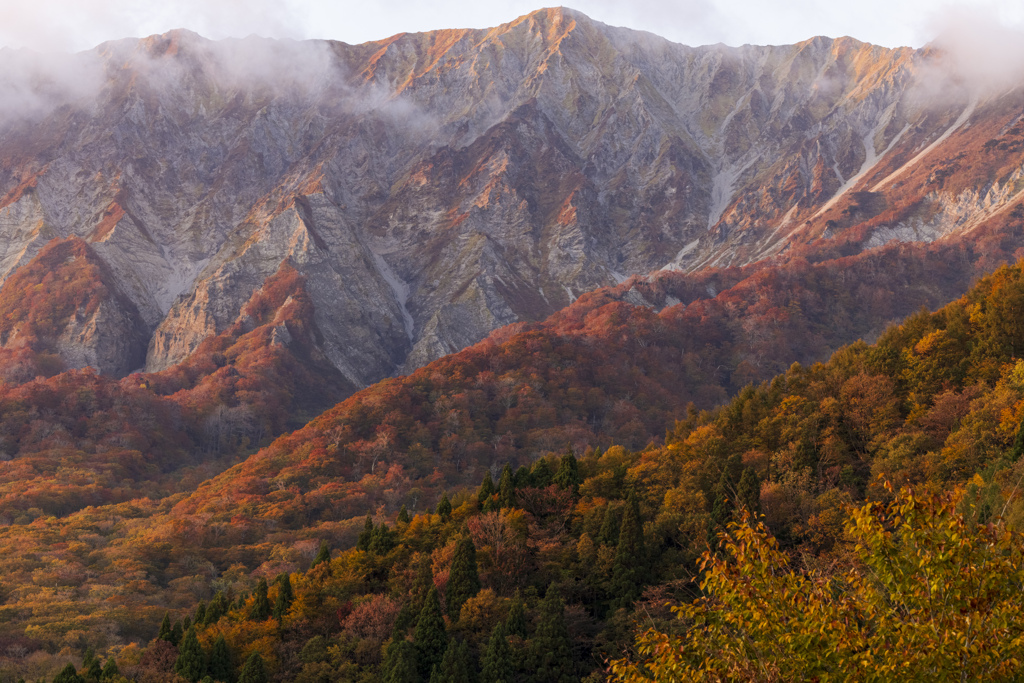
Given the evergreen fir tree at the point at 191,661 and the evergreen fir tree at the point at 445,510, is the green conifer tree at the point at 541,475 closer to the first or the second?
the evergreen fir tree at the point at 445,510

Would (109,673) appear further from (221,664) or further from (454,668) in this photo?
(454,668)

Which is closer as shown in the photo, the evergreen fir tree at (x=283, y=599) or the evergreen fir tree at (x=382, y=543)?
the evergreen fir tree at (x=283, y=599)

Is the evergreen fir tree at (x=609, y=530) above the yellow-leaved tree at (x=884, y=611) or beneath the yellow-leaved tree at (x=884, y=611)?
beneath

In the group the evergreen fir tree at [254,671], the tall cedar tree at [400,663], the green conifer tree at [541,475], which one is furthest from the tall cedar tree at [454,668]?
the green conifer tree at [541,475]

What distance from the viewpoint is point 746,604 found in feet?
51.3

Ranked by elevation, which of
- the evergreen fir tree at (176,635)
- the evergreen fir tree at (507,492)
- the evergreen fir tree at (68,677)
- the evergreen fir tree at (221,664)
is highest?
the evergreen fir tree at (507,492)

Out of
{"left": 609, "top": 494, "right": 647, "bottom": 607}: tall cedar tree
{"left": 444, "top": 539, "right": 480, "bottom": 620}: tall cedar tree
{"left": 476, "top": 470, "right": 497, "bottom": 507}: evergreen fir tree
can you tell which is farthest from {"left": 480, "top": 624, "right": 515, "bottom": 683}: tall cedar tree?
{"left": 476, "top": 470, "right": 497, "bottom": 507}: evergreen fir tree

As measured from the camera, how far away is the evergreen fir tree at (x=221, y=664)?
50.3 meters

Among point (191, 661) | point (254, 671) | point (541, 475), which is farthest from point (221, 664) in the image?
point (541, 475)

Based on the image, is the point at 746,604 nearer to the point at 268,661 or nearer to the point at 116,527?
the point at 268,661

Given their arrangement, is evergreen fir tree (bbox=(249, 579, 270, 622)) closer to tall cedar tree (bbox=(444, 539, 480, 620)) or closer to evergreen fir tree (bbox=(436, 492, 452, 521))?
tall cedar tree (bbox=(444, 539, 480, 620))

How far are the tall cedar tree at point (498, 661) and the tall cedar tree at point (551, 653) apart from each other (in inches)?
52.2

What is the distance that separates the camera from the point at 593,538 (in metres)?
59.5

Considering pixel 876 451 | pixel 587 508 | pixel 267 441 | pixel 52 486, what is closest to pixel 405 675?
pixel 587 508
